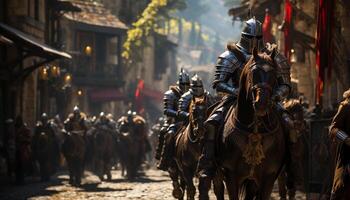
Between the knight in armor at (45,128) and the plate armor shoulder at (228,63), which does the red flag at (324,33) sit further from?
the knight in armor at (45,128)

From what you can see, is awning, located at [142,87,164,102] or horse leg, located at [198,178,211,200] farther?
awning, located at [142,87,164,102]

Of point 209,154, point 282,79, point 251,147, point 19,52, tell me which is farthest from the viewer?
point 19,52

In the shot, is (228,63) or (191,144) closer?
(228,63)

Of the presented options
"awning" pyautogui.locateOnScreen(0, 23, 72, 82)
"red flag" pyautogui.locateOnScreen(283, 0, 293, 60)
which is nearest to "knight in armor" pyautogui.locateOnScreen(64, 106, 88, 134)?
"awning" pyautogui.locateOnScreen(0, 23, 72, 82)

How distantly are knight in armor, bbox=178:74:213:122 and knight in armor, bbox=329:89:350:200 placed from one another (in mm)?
5684

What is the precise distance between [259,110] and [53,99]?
34137mm

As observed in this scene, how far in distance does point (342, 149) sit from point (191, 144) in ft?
20.7

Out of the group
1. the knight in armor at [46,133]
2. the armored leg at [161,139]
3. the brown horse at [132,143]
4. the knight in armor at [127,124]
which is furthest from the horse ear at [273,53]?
the knight in armor at [127,124]

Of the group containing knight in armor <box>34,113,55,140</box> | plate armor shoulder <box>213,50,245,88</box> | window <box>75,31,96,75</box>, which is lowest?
knight in armor <box>34,113,55,140</box>

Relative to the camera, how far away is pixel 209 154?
Answer: 1219 cm

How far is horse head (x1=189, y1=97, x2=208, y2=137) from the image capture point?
51.2 ft

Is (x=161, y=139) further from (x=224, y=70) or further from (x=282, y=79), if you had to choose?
(x=282, y=79)

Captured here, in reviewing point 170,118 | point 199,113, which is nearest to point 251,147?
point 199,113

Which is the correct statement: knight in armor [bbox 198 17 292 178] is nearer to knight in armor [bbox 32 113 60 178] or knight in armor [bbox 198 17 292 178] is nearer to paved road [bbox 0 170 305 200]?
paved road [bbox 0 170 305 200]
